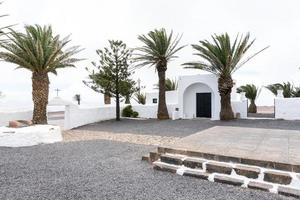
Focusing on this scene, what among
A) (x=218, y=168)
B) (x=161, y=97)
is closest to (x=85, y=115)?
(x=161, y=97)

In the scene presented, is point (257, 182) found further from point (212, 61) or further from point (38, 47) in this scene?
point (212, 61)

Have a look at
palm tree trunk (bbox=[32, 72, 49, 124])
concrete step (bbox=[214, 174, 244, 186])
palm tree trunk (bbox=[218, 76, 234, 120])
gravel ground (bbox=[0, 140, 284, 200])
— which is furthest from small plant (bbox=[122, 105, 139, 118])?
concrete step (bbox=[214, 174, 244, 186])

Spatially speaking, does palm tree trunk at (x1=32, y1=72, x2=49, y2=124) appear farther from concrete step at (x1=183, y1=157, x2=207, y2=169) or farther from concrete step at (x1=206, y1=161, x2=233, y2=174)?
concrete step at (x1=206, y1=161, x2=233, y2=174)

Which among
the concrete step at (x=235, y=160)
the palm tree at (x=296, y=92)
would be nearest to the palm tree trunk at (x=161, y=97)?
the palm tree at (x=296, y=92)

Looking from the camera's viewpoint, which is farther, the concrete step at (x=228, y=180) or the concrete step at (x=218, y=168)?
the concrete step at (x=218, y=168)

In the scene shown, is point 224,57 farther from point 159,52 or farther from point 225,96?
point 159,52

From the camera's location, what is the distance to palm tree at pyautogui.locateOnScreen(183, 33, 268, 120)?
17.9m

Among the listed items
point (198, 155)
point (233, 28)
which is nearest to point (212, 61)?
point (233, 28)

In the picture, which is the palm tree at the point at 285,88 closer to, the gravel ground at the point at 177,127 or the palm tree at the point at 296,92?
the palm tree at the point at 296,92

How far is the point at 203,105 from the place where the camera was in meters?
21.4

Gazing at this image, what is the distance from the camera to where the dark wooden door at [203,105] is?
21.2m

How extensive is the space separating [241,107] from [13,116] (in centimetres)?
1555

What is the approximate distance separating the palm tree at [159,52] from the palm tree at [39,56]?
7077 mm

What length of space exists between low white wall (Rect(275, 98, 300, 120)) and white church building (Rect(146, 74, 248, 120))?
2251 millimetres
